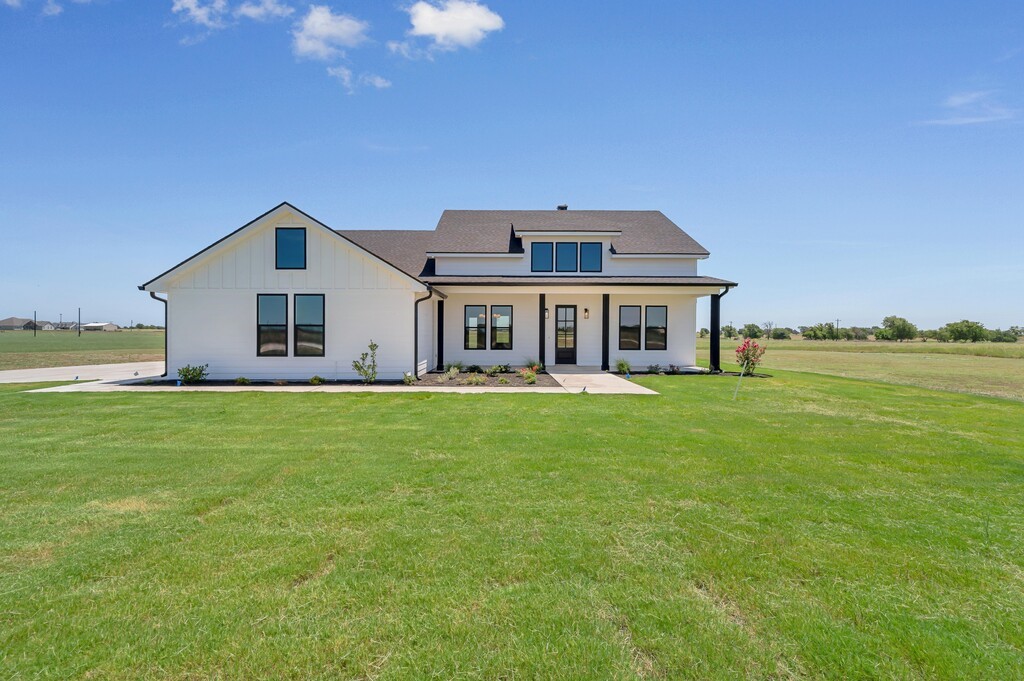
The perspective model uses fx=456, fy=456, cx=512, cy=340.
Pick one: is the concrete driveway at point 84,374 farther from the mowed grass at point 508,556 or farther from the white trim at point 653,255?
the white trim at point 653,255

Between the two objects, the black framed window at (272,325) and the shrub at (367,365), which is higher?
the black framed window at (272,325)

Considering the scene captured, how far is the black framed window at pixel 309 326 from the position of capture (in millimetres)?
14289

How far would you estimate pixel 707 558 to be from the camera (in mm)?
3365

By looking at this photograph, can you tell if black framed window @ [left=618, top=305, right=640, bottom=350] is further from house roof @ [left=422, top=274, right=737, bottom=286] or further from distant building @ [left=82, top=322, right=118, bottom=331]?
distant building @ [left=82, top=322, right=118, bottom=331]

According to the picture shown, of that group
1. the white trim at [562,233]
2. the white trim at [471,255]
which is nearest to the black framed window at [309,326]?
the white trim at [471,255]

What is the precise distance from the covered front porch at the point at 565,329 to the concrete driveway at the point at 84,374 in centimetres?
1019

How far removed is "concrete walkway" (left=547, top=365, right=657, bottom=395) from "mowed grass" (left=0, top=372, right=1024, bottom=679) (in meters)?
5.15

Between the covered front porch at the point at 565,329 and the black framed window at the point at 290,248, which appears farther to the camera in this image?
the covered front porch at the point at 565,329

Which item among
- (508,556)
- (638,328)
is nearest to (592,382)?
(638,328)

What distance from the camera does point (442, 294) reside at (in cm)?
1666

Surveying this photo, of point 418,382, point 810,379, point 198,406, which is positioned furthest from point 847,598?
point 810,379

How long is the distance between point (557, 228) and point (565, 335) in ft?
14.9

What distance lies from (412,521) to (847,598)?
10.5 feet

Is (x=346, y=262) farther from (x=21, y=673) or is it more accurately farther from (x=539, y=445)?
(x=21, y=673)
